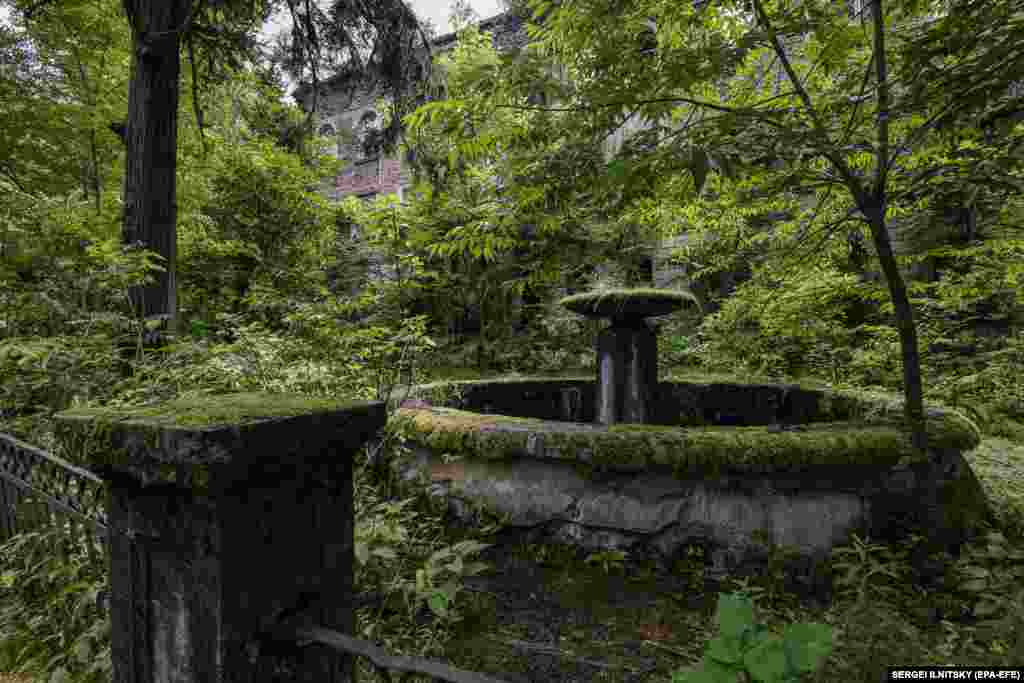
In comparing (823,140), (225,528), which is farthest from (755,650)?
(823,140)

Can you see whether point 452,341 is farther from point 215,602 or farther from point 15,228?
point 215,602

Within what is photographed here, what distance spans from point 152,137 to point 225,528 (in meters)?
5.07

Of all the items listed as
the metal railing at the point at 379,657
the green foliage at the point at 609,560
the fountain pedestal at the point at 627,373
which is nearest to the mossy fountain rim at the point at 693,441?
the green foliage at the point at 609,560

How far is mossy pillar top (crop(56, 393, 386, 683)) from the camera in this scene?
3.35 ft

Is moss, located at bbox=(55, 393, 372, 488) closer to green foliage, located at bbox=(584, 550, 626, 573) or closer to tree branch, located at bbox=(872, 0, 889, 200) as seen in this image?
green foliage, located at bbox=(584, 550, 626, 573)

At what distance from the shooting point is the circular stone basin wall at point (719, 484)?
2.71m

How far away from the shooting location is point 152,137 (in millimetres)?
4625

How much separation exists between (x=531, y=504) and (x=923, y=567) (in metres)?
2.14

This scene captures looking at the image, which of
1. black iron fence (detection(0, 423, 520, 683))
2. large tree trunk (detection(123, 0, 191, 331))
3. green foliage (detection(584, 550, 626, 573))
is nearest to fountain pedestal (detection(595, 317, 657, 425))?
green foliage (detection(584, 550, 626, 573))

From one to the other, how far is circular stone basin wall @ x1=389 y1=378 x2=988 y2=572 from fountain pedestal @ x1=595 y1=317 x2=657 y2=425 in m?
1.76

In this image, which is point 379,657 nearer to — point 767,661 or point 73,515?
point 767,661

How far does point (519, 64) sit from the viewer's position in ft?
8.37

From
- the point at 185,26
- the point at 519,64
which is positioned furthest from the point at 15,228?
the point at 519,64

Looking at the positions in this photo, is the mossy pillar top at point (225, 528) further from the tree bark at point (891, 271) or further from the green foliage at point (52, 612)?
the tree bark at point (891, 271)
